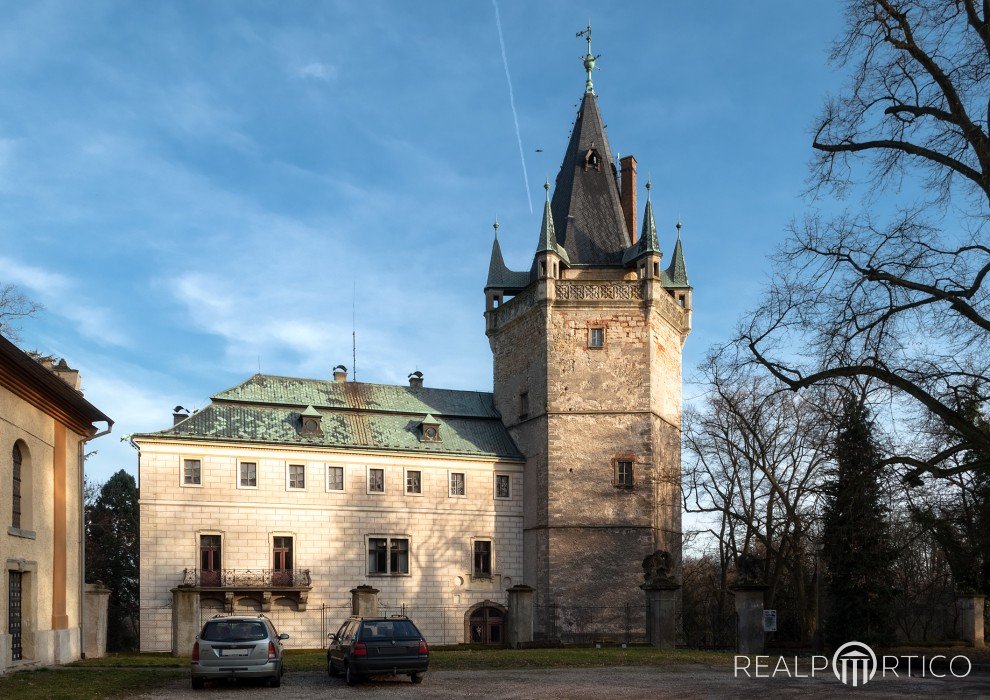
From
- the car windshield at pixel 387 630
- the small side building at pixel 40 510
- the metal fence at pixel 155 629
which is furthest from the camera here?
the metal fence at pixel 155 629

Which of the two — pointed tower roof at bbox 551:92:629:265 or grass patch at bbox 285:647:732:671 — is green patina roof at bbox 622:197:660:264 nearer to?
pointed tower roof at bbox 551:92:629:265

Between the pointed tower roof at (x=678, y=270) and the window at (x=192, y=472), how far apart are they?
76.5ft

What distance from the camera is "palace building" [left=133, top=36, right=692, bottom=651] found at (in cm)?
4019

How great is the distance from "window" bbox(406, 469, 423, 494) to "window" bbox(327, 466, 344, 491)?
289 centimetres

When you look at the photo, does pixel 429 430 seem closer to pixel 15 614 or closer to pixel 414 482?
pixel 414 482

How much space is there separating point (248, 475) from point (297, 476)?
2014mm

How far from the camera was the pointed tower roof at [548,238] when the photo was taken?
147ft

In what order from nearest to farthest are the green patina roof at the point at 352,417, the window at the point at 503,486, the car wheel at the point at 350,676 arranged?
the car wheel at the point at 350,676
the green patina roof at the point at 352,417
the window at the point at 503,486

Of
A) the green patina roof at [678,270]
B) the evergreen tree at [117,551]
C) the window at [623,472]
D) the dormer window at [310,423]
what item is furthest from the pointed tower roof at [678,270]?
the evergreen tree at [117,551]

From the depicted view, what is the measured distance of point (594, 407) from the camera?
1700 inches

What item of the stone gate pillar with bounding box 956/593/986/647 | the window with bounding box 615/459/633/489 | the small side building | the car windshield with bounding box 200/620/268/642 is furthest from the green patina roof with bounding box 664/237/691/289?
the car windshield with bounding box 200/620/268/642

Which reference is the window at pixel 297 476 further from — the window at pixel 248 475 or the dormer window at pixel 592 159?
the dormer window at pixel 592 159

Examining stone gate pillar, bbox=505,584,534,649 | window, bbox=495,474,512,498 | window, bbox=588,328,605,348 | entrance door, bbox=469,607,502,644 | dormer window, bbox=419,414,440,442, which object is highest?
window, bbox=588,328,605,348

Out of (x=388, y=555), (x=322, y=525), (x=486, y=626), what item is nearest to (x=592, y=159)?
(x=388, y=555)
